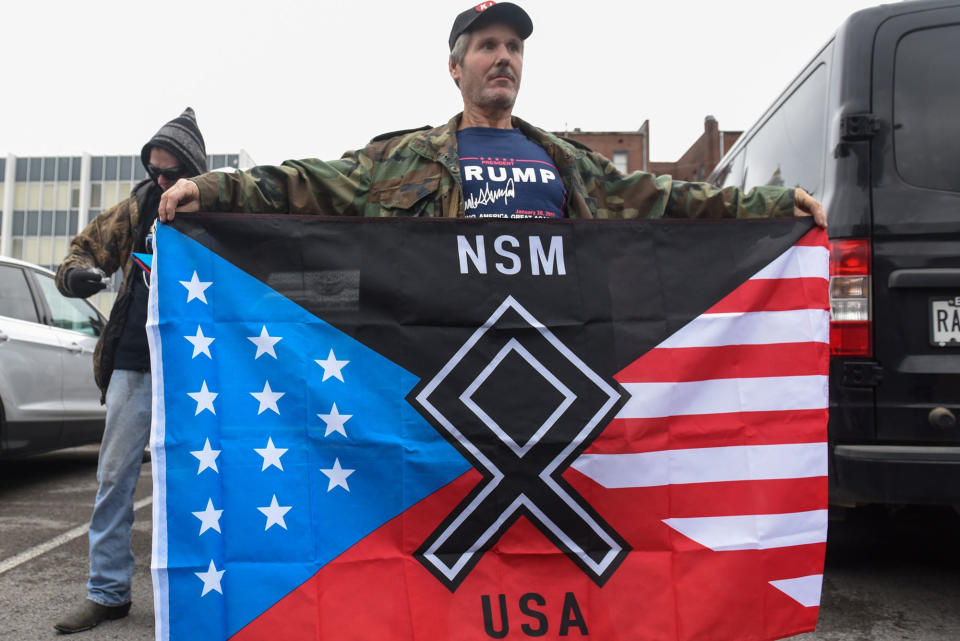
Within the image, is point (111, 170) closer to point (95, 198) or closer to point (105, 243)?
point (95, 198)

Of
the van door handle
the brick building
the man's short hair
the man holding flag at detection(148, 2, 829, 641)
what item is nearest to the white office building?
the brick building

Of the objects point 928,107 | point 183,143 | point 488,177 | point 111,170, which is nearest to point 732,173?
point 928,107

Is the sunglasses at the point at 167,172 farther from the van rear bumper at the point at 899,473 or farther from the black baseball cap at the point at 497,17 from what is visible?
the van rear bumper at the point at 899,473

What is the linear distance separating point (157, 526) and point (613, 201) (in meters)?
1.87

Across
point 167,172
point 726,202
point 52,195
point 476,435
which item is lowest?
point 476,435

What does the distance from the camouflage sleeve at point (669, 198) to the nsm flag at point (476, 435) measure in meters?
0.21

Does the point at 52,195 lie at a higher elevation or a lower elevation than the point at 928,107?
higher

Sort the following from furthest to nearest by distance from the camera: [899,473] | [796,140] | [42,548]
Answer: [42,548], [796,140], [899,473]

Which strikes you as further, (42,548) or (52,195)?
(52,195)

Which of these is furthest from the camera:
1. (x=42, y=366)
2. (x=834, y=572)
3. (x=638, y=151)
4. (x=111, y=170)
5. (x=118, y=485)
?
(x=111, y=170)

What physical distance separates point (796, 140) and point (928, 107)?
2.54ft

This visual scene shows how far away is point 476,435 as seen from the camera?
2.44 metres

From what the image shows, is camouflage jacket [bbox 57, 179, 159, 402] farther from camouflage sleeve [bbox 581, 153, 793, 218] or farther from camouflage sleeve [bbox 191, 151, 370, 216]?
camouflage sleeve [bbox 581, 153, 793, 218]

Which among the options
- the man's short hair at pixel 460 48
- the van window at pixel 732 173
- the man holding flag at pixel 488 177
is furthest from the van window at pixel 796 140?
the man's short hair at pixel 460 48
